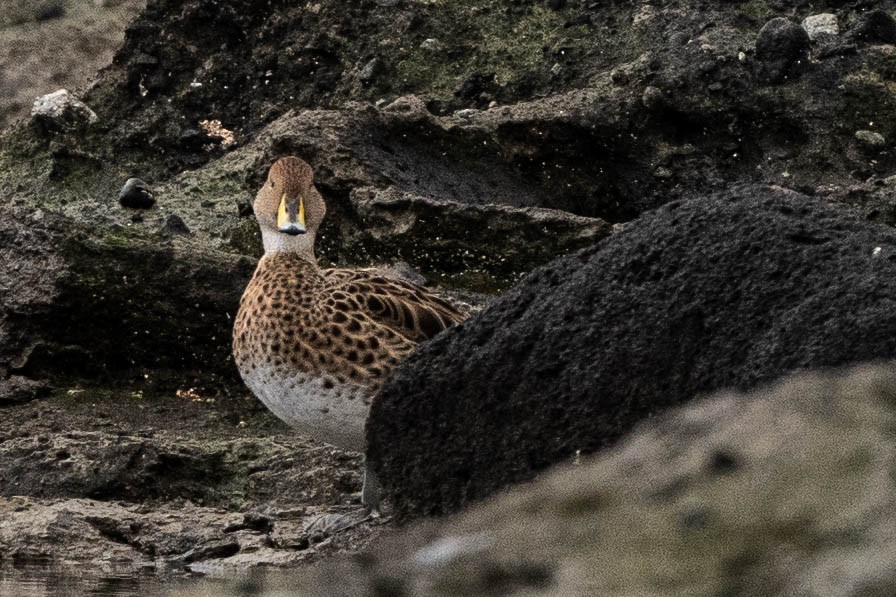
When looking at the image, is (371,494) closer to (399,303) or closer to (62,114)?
(399,303)

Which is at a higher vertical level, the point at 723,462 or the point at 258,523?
the point at 723,462

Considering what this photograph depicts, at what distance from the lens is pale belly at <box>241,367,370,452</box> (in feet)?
23.4

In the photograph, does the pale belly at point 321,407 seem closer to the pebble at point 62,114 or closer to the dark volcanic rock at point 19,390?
the dark volcanic rock at point 19,390

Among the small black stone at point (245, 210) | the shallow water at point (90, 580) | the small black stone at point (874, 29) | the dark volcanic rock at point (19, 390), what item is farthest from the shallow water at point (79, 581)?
the small black stone at point (874, 29)

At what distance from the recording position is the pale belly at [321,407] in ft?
23.4

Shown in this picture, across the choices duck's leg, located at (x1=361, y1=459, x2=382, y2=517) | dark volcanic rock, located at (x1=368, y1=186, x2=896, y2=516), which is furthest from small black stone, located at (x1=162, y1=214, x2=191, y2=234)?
dark volcanic rock, located at (x1=368, y1=186, x2=896, y2=516)

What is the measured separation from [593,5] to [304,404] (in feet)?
17.0

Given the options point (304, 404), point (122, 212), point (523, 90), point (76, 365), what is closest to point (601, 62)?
point (523, 90)

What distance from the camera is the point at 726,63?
10.5 m

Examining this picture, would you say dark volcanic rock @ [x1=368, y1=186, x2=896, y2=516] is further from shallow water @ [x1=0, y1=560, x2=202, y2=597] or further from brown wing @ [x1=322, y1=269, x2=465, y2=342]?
brown wing @ [x1=322, y1=269, x2=465, y2=342]

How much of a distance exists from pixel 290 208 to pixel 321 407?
118 cm

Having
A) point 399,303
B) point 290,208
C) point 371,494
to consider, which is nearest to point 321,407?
point 371,494

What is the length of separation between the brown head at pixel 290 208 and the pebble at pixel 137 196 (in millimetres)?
2716

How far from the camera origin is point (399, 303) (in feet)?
24.5
